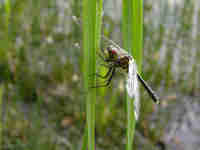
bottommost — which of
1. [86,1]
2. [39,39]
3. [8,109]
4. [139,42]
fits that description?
[8,109]

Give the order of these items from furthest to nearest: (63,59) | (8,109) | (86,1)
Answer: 1. (63,59)
2. (8,109)
3. (86,1)

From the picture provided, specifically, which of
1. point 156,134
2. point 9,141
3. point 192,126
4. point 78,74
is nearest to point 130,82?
point 9,141

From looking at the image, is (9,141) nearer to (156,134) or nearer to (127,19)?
(156,134)

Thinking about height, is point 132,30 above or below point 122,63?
above

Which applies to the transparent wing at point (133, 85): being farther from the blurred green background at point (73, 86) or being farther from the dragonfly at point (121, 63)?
the blurred green background at point (73, 86)

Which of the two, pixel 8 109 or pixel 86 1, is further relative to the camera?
pixel 8 109

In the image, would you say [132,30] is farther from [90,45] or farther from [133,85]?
[133,85]

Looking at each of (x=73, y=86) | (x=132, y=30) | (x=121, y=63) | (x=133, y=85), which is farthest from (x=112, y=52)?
(x=73, y=86)
